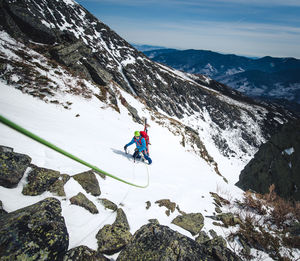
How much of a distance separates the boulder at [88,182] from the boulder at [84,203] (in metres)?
0.37

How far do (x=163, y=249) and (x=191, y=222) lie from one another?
226cm

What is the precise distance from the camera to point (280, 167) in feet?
36.0

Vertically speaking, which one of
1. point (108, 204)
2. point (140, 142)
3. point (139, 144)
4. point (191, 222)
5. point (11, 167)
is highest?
point (11, 167)

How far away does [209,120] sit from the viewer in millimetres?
53594

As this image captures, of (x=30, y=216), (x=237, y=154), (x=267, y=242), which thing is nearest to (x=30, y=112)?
(x=30, y=216)

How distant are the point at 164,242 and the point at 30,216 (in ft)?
6.85

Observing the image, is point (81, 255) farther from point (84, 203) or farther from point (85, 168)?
point (85, 168)

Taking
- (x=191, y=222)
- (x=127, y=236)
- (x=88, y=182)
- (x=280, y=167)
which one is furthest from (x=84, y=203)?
(x=280, y=167)

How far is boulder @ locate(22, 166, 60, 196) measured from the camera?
3.14 m

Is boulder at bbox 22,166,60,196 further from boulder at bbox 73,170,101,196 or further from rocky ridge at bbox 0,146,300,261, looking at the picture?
boulder at bbox 73,170,101,196

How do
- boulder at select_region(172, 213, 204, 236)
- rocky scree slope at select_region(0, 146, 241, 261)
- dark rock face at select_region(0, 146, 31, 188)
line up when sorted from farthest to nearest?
boulder at select_region(172, 213, 204, 236), dark rock face at select_region(0, 146, 31, 188), rocky scree slope at select_region(0, 146, 241, 261)

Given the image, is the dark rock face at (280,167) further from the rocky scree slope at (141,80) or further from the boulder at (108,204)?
the rocky scree slope at (141,80)

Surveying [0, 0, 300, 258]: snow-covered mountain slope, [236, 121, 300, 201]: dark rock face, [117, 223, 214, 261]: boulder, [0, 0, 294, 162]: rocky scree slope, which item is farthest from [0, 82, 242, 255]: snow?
[0, 0, 294, 162]: rocky scree slope

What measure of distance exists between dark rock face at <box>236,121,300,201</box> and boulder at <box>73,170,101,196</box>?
11.5 m
